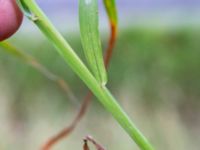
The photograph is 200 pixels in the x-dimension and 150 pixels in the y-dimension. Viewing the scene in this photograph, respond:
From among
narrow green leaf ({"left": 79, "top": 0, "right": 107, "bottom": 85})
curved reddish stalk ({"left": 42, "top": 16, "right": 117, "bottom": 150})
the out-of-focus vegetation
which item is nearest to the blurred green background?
the out-of-focus vegetation

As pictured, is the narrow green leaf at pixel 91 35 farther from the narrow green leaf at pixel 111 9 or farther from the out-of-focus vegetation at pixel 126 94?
the out-of-focus vegetation at pixel 126 94

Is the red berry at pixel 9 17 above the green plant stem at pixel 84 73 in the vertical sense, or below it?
above

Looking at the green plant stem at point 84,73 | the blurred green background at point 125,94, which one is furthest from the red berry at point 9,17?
the blurred green background at point 125,94

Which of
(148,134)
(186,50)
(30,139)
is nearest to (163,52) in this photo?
(186,50)

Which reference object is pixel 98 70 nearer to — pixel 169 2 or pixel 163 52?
pixel 163 52

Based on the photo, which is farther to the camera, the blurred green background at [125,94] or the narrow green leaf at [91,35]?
the blurred green background at [125,94]

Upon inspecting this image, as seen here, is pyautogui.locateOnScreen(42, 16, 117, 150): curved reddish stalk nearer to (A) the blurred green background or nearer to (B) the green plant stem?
(B) the green plant stem

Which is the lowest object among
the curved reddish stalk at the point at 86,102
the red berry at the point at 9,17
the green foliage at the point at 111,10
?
the curved reddish stalk at the point at 86,102

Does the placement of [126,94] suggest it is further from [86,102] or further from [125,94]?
[86,102]
